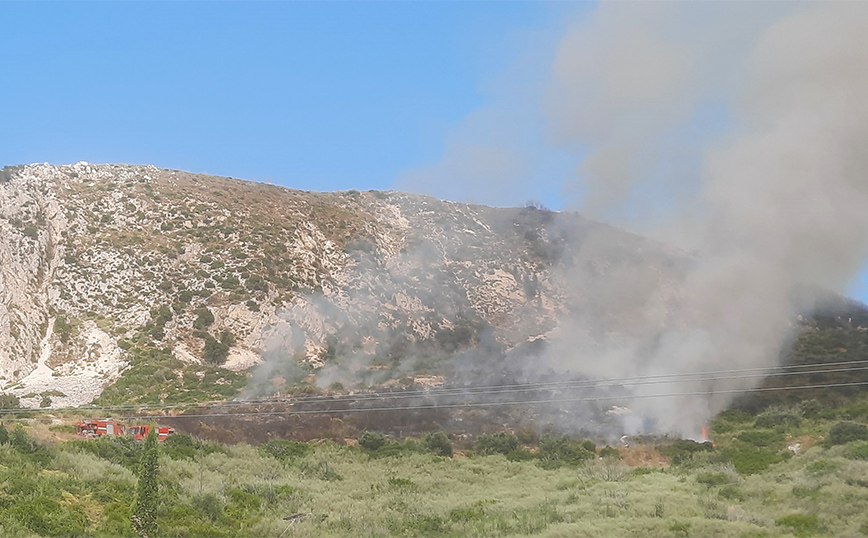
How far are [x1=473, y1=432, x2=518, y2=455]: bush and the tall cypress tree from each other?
979 inches

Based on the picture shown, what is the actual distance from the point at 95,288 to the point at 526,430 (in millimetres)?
37924

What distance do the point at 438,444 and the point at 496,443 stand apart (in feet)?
11.6

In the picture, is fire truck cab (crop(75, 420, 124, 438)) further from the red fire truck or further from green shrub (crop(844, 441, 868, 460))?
green shrub (crop(844, 441, 868, 460))

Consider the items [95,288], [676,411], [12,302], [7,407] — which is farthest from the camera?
[95,288]

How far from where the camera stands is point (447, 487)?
3097 centimetres

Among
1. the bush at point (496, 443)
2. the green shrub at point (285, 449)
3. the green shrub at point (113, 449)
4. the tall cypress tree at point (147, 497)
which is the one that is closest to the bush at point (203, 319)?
the green shrub at point (285, 449)

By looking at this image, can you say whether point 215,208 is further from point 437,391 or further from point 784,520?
point 784,520

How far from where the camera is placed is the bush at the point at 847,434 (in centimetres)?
3341

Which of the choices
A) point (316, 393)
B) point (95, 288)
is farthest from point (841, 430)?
point (95, 288)

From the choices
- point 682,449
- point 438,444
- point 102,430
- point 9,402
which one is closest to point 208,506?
point 102,430

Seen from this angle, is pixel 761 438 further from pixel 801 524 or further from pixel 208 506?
pixel 208 506

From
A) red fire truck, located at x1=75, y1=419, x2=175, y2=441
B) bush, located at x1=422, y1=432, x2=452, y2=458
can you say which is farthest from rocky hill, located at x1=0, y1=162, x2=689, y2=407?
bush, located at x1=422, y1=432, x2=452, y2=458

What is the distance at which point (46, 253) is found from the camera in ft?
205

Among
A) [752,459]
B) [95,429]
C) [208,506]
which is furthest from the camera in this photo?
[752,459]
